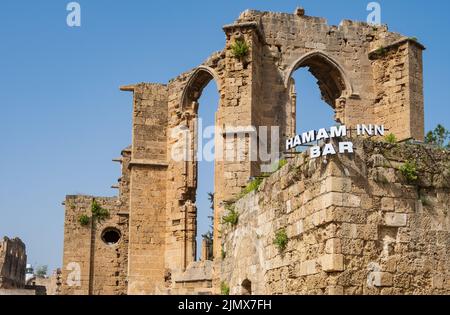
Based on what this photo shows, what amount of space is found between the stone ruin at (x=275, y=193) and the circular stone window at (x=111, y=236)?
0.38ft

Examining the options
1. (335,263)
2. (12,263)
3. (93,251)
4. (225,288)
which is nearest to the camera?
(335,263)

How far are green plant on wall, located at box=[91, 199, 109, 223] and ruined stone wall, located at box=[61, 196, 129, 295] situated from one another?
0.12 m

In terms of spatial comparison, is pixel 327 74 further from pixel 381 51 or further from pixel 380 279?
pixel 380 279

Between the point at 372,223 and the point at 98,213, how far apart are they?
73.3ft

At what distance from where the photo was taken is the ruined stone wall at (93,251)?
31016mm

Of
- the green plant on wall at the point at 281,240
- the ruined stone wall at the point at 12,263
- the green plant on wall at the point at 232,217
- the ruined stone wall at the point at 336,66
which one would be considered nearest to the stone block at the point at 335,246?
the green plant on wall at the point at 281,240

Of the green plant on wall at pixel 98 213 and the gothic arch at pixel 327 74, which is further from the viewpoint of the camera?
the green plant on wall at pixel 98 213

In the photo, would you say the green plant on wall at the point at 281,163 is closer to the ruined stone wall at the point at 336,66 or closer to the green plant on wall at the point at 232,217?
the green plant on wall at the point at 232,217

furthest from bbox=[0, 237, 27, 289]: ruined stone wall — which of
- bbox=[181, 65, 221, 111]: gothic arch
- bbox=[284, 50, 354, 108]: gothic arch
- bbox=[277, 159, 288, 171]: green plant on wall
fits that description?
bbox=[277, 159, 288, 171]: green plant on wall

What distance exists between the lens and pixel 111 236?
32.2 metres

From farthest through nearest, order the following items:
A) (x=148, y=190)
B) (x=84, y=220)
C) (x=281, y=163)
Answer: (x=84, y=220), (x=148, y=190), (x=281, y=163)

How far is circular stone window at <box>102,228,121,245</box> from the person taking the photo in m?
32.0

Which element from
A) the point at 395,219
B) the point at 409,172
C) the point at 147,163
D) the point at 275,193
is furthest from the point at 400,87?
the point at 395,219

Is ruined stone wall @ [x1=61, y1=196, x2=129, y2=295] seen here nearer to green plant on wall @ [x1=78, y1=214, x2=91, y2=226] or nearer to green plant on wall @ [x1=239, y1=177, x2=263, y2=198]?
green plant on wall @ [x1=78, y1=214, x2=91, y2=226]
